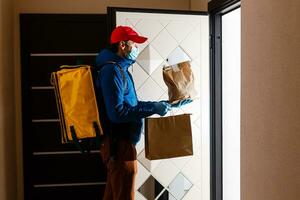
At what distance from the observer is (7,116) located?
3.04m

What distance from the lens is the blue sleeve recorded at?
77.4 inches

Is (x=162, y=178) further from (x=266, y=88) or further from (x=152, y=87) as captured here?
(x=266, y=88)

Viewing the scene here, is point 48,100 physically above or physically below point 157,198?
above

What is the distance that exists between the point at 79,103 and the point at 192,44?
103 cm

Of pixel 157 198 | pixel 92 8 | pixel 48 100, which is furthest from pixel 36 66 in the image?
pixel 157 198

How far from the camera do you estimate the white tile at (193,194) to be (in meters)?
2.78

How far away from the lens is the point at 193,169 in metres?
2.77

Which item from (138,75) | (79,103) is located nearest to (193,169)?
(138,75)

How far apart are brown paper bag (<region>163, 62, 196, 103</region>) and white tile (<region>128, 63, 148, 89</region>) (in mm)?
472

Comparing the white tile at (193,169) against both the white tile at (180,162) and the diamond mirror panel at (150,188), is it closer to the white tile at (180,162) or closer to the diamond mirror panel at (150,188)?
the white tile at (180,162)

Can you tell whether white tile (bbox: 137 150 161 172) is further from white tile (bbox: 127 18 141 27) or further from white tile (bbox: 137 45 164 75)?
white tile (bbox: 127 18 141 27)

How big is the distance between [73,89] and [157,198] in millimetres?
1120

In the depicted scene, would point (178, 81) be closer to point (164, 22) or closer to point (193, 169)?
point (164, 22)

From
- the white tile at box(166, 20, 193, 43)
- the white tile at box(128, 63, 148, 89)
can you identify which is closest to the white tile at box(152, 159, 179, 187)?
the white tile at box(128, 63, 148, 89)
